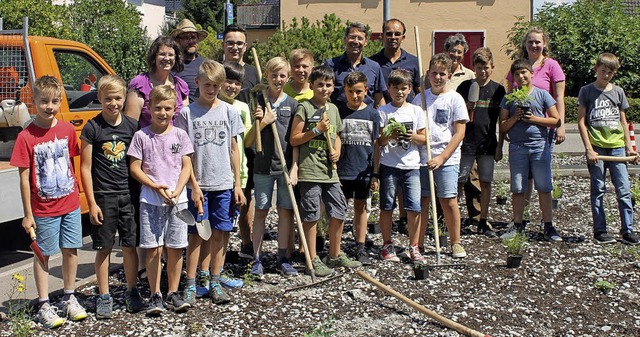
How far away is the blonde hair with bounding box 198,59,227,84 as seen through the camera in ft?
18.0

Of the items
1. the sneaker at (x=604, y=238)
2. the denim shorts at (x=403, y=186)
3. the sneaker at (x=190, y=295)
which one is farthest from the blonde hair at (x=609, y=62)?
the sneaker at (x=190, y=295)

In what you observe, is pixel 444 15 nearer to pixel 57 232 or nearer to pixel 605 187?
pixel 605 187

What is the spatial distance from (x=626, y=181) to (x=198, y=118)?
4.32 metres

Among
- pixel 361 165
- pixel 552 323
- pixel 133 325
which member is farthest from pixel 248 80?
pixel 552 323

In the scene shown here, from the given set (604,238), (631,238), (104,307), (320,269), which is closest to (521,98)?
(604,238)

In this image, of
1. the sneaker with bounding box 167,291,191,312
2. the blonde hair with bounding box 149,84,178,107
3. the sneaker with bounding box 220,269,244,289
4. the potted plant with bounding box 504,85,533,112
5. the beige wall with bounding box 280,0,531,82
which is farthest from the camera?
the beige wall with bounding box 280,0,531,82

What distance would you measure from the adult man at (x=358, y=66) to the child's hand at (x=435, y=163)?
796mm

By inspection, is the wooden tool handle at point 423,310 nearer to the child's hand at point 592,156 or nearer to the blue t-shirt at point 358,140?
the blue t-shirt at point 358,140

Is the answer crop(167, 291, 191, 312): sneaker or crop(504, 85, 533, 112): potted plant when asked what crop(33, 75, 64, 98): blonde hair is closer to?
crop(167, 291, 191, 312): sneaker

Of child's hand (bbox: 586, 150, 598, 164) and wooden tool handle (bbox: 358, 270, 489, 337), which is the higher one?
child's hand (bbox: 586, 150, 598, 164)

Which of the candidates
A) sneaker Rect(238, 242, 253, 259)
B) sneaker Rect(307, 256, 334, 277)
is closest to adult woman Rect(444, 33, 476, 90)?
sneaker Rect(307, 256, 334, 277)

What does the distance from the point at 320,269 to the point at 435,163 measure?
54.4 inches

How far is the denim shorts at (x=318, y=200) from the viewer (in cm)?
626

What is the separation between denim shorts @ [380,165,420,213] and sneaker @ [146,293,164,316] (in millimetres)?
2191
